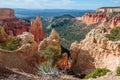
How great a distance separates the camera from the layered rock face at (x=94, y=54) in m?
25.4

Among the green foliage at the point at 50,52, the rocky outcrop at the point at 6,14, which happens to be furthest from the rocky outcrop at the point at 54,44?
the rocky outcrop at the point at 6,14

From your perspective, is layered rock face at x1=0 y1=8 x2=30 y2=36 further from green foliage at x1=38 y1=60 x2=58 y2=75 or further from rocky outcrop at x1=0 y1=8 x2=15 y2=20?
green foliage at x1=38 y1=60 x2=58 y2=75

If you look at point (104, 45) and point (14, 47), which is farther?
point (14, 47)

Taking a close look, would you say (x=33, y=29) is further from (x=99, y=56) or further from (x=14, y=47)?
(x=99, y=56)

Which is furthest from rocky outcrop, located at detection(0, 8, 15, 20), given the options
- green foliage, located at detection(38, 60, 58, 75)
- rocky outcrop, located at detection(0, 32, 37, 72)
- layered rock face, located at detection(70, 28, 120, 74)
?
green foliage, located at detection(38, 60, 58, 75)

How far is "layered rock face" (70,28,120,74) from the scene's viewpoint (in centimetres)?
2536

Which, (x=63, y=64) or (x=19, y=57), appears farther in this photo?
(x=63, y=64)

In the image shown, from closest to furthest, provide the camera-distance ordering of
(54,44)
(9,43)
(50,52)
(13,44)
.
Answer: (50,52) → (13,44) → (54,44) → (9,43)

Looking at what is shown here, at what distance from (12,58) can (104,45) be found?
793 cm

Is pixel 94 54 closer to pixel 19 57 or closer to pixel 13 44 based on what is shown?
pixel 19 57

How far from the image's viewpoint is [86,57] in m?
27.8

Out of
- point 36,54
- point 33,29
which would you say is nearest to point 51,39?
point 36,54

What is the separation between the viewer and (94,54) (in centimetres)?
2733

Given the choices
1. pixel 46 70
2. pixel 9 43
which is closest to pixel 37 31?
pixel 9 43
